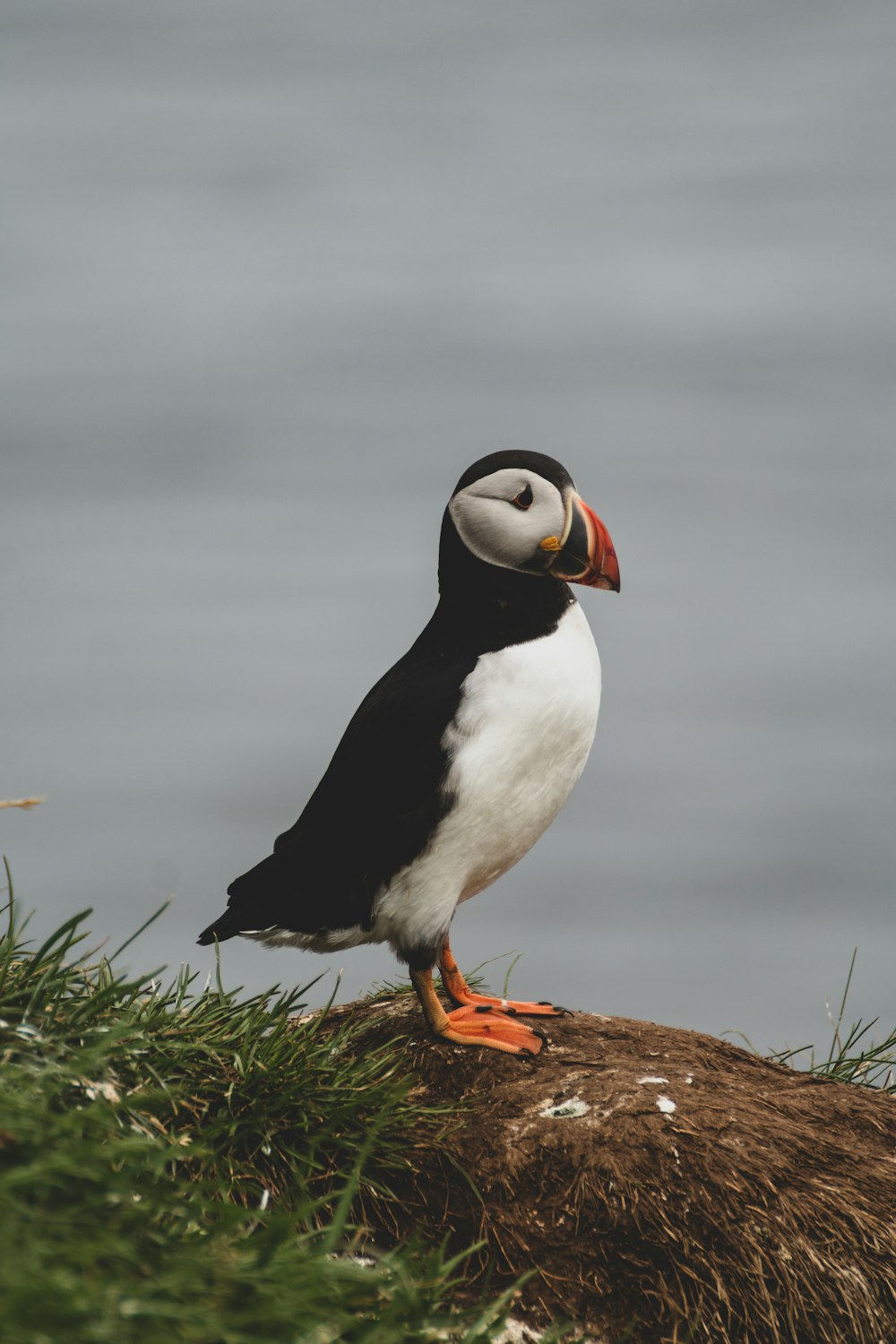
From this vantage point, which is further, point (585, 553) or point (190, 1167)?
point (585, 553)

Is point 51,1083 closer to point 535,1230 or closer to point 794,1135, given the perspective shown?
point 535,1230

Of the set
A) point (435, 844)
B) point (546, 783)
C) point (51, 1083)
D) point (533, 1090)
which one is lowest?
point (51, 1083)

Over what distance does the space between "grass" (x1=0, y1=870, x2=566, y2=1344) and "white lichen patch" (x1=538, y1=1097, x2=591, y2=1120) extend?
33 centimetres

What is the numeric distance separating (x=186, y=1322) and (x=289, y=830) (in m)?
2.86

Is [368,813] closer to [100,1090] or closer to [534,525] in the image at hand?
[534,525]

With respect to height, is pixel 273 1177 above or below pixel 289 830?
below

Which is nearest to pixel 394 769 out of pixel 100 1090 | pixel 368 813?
pixel 368 813

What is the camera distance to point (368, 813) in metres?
4.95

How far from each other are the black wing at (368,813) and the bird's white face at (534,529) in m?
0.39

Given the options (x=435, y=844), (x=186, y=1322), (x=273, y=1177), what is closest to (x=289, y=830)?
(x=435, y=844)

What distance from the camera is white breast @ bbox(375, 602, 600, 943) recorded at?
4.81m

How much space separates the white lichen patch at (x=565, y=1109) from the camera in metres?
4.54

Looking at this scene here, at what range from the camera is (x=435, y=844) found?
4.83m

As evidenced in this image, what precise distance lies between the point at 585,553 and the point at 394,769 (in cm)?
101
